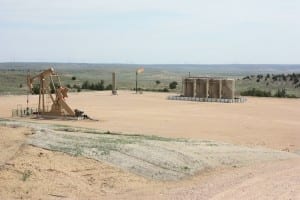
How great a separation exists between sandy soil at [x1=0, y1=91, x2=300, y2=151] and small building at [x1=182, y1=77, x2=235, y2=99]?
297 cm

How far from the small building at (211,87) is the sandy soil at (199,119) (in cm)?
297

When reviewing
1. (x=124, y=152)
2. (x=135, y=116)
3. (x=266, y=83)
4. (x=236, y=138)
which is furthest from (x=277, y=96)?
(x=124, y=152)

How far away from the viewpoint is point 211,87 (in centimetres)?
4650

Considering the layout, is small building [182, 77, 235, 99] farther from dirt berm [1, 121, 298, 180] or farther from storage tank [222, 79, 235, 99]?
dirt berm [1, 121, 298, 180]

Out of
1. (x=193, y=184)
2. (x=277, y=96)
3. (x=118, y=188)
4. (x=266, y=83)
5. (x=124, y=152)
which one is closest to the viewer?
(x=118, y=188)

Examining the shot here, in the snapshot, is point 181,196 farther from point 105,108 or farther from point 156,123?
point 105,108

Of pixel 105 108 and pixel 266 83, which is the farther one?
pixel 266 83

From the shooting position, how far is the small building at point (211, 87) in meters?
45.6

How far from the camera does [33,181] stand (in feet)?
36.6

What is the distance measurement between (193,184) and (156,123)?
631 inches

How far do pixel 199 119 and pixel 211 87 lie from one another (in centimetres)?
1595

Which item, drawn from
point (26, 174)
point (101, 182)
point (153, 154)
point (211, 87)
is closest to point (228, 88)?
point (211, 87)

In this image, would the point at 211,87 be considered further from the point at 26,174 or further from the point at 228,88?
the point at 26,174

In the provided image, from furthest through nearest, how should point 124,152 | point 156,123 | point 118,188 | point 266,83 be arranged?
point 266,83 → point 156,123 → point 124,152 → point 118,188
